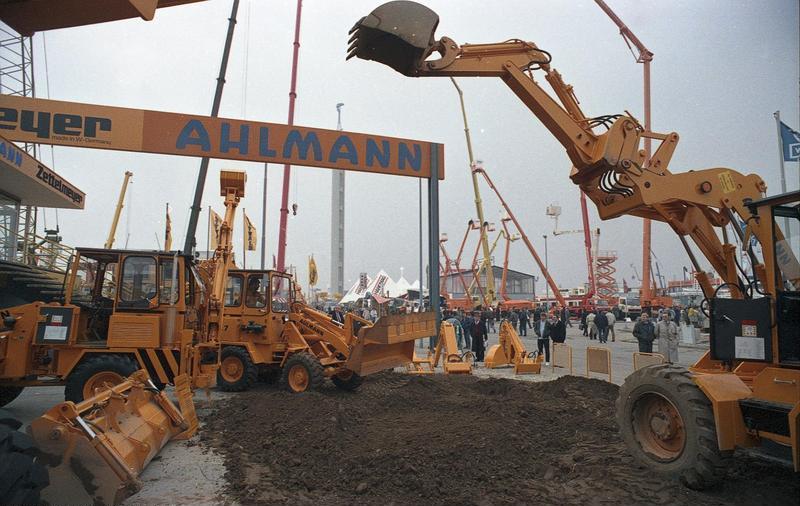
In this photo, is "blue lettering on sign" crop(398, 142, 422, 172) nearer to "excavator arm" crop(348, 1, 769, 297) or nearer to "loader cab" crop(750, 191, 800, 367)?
"excavator arm" crop(348, 1, 769, 297)

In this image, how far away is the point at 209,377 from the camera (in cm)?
839

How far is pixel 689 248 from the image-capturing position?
6.41 meters

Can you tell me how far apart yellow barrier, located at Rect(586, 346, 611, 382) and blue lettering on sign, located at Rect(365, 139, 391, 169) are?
7647mm

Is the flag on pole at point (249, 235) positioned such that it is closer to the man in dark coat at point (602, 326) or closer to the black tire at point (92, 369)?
the black tire at point (92, 369)

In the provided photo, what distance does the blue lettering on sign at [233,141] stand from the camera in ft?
44.5

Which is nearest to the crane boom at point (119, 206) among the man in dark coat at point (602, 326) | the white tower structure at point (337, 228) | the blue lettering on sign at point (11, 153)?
the blue lettering on sign at point (11, 153)

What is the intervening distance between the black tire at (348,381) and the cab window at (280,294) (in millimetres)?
2011

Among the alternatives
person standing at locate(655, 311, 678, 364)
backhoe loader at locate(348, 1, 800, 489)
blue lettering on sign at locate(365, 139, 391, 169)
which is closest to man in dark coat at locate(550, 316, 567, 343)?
person standing at locate(655, 311, 678, 364)

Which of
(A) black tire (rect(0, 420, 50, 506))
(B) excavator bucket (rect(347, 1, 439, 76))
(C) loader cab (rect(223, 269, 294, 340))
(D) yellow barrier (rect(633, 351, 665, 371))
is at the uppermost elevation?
(B) excavator bucket (rect(347, 1, 439, 76))

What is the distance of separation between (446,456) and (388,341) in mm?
4148

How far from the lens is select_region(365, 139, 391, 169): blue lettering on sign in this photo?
47.3 ft

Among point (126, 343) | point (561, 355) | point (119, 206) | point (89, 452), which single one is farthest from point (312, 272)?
point (89, 452)

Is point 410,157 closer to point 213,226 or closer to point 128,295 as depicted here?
point 213,226

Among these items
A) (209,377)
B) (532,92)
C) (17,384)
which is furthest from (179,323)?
(532,92)
